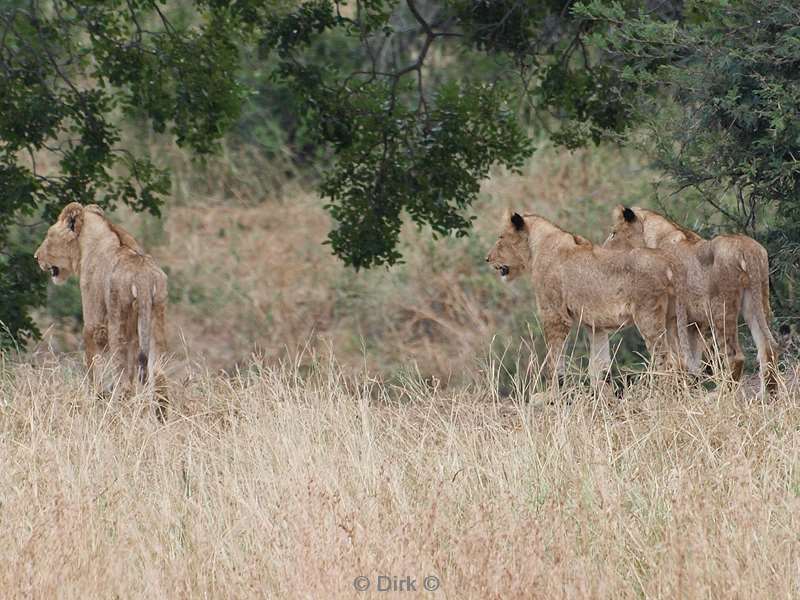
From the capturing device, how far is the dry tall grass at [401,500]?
5.25 m

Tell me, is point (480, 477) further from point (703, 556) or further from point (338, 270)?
point (338, 270)

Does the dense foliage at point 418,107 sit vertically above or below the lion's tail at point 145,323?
above

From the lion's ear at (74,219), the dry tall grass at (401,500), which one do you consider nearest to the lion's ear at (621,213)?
the dry tall grass at (401,500)

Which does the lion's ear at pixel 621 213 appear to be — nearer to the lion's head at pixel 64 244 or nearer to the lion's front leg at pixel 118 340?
the lion's front leg at pixel 118 340

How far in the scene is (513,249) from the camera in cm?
937

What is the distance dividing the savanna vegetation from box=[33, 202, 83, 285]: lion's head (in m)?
0.66

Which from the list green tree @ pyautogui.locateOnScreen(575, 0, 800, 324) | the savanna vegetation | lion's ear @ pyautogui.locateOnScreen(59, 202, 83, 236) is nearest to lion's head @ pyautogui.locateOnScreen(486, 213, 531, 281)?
the savanna vegetation

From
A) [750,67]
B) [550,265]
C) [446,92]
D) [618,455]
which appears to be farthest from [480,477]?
[446,92]

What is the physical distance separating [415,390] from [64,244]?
234 centimetres

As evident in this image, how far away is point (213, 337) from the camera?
727 inches

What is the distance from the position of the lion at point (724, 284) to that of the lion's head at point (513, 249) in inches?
26.3

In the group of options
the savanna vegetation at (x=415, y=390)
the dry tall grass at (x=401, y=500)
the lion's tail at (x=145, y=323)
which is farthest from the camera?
the lion's tail at (x=145, y=323)

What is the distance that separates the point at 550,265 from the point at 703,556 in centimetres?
398

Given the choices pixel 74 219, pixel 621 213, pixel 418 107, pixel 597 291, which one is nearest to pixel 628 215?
pixel 621 213
